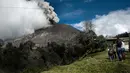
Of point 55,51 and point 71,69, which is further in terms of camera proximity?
point 55,51

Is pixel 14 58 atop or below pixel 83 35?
below

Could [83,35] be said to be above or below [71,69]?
above

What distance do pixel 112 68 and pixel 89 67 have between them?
1.54m

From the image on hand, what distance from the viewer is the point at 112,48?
29.2m

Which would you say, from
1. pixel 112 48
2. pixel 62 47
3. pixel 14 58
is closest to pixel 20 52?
pixel 14 58

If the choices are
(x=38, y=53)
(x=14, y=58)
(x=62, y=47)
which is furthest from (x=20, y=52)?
(x=62, y=47)

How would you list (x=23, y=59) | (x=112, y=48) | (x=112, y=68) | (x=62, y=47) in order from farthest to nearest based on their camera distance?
1. (x=62, y=47)
2. (x=23, y=59)
3. (x=112, y=48)
4. (x=112, y=68)

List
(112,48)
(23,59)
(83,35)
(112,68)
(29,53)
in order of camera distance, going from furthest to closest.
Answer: (29,53) → (23,59) → (83,35) → (112,48) → (112,68)

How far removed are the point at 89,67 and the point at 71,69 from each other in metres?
1.11

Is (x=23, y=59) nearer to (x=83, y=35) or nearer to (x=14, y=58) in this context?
(x=14, y=58)

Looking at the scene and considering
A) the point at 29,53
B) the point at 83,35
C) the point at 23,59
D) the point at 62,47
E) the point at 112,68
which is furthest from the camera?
the point at 62,47

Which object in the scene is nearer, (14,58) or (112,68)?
(112,68)

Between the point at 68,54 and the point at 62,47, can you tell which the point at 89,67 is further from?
the point at 62,47

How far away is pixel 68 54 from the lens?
10362 centimetres
